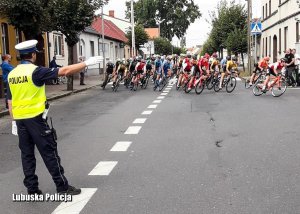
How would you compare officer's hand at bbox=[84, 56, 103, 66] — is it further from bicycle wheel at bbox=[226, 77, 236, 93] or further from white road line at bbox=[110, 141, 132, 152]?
bicycle wheel at bbox=[226, 77, 236, 93]

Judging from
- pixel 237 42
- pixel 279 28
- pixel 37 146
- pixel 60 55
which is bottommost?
pixel 37 146

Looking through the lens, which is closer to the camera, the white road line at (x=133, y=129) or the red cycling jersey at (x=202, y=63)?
the white road line at (x=133, y=129)

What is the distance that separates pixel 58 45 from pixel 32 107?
101 feet

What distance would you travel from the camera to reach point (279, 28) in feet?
125

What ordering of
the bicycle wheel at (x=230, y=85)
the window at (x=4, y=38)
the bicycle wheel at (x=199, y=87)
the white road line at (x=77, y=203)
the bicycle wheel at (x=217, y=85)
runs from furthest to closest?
the window at (x=4, y=38)
the bicycle wheel at (x=217, y=85)
the bicycle wheel at (x=230, y=85)
the bicycle wheel at (x=199, y=87)
the white road line at (x=77, y=203)

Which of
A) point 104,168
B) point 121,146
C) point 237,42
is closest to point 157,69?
point 121,146

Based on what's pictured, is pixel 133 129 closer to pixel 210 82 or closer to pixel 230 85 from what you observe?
pixel 230 85

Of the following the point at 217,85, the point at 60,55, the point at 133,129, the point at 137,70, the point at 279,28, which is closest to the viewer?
the point at 133,129

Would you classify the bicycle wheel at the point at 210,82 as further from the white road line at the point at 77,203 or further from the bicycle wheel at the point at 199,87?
the white road line at the point at 77,203

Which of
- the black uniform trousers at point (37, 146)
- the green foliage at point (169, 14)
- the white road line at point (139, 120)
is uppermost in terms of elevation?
the green foliage at point (169, 14)

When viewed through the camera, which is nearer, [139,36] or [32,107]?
[32,107]

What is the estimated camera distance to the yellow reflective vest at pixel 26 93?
5.05 meters

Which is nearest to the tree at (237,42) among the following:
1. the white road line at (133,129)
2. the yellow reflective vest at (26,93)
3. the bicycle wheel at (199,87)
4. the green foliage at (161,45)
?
the bicycle wheel at (199,87)

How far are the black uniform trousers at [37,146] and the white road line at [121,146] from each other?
2.69m
